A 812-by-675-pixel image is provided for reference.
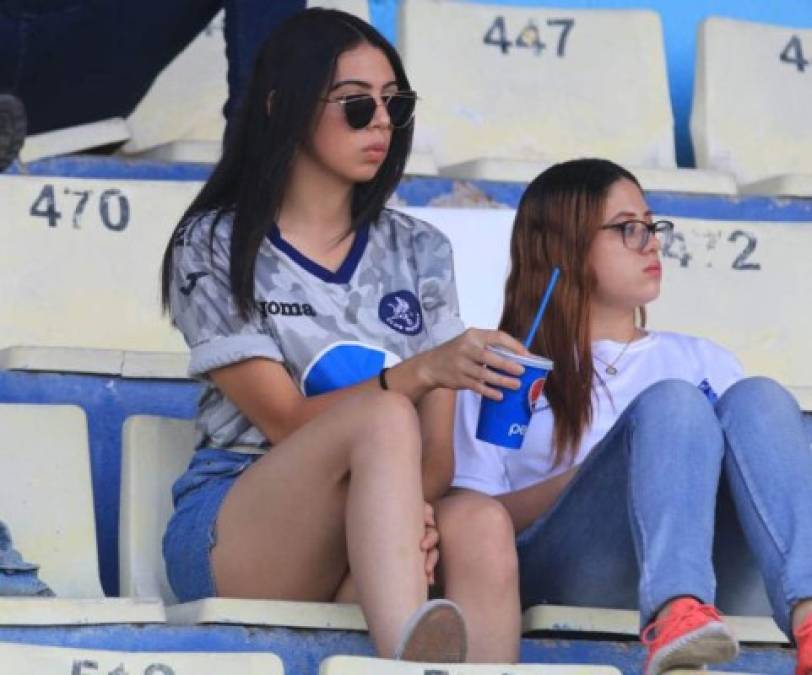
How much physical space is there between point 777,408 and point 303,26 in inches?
29.6

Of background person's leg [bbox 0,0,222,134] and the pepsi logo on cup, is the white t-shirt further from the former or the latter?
background person's leg [bbox 0,0,222,134]

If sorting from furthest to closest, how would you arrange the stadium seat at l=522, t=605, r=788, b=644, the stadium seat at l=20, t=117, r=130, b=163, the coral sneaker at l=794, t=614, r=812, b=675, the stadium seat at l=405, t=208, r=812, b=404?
the stadium seat at l=20, t=117, r=130, b=163
the stadium seat at l=405, t=208, r=812, b=404
the stadium seat at l=522, t=605, r=788, b=644
the coral sneaker at l=794, t=614, r=812, b=675

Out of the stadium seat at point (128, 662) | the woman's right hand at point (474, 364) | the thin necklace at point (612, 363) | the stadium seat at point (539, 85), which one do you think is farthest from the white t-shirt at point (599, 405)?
the stadium seat at point (539, 85)

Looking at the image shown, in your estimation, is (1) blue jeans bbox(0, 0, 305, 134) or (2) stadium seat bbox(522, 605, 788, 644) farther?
(1) blue jeans bbox(0, 0, 305, 134)

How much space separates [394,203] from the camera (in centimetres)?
383

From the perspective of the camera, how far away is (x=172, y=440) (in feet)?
10.1

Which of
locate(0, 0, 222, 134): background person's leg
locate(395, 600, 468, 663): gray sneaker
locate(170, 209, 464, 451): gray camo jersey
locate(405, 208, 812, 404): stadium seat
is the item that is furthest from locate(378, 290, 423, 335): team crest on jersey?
locate(0, 0, 222, 134): background person's leg

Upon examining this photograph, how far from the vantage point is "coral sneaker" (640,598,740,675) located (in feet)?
8.22

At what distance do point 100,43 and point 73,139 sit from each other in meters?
0.27

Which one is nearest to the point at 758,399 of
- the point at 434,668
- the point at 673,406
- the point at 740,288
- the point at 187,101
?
the point at 673,406

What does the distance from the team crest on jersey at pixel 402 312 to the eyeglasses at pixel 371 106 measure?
209 millimetres

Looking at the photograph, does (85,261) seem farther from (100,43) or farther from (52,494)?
(52,494)

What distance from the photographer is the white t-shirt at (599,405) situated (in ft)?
9.96

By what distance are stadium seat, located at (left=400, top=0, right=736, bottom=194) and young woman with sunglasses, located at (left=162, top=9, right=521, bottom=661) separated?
1152 mm
